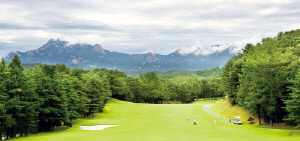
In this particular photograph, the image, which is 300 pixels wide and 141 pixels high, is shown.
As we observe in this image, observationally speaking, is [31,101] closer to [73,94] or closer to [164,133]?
[73,94]

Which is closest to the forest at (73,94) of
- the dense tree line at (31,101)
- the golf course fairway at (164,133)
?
the dense tree line at (31,101)

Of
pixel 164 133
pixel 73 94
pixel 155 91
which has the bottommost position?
pixel 164 133

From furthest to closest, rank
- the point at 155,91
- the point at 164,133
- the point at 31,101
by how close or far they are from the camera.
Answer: the point at 155,91
the point at 31,101
the point at 164,133

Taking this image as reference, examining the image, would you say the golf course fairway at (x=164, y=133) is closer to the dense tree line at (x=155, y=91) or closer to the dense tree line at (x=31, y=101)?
the dense tree line at (x=31, y=101)

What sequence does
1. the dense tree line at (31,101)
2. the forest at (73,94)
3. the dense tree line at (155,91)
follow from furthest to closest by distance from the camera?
the dense tree line at (155,91)
the forest at (73,94)
the dense tree line at (31,101)

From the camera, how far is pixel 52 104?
42000 mm

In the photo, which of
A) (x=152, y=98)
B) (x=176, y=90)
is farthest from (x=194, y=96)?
(x=152, y=98)

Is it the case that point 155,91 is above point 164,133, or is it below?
above

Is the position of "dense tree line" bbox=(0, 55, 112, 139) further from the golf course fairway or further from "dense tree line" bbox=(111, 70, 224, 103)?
"dense tree line" bbox=(111, 70, 224, 103)

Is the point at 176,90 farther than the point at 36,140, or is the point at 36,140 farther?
the point at 176,90

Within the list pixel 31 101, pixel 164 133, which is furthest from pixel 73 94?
pixel 164 133

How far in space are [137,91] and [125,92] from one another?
1423 centimetres

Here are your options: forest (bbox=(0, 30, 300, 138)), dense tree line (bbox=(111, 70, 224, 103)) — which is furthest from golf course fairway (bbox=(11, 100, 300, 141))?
dense tree line (bbox=(111, 70, 224, 103))

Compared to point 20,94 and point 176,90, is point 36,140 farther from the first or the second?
point 176,90
